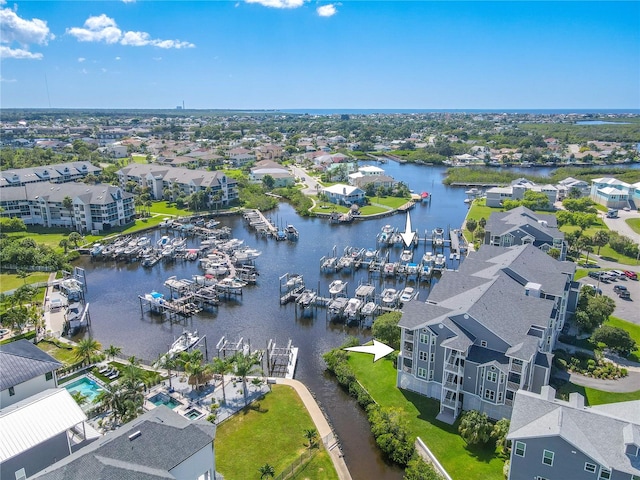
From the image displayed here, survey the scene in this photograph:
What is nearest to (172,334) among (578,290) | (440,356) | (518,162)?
(440,356)

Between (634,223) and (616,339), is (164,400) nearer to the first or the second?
(616,339)

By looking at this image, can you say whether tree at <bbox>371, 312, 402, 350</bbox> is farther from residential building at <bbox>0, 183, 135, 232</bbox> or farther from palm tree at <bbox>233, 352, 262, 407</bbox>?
residential building at <bbox>0, 183, 135, 232</bbox>

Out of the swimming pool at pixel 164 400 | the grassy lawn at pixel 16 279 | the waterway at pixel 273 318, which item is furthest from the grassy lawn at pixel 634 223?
the grassy lawn at pixel 16 279

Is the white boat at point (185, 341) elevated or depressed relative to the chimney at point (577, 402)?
depressed

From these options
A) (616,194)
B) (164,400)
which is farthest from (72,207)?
(616,194)

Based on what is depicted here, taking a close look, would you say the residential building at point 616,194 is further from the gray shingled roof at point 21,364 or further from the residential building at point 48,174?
the residential building at point 48,174

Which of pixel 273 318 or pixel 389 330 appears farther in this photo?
pixel 273 318
